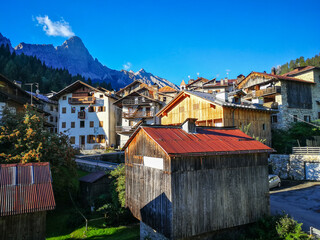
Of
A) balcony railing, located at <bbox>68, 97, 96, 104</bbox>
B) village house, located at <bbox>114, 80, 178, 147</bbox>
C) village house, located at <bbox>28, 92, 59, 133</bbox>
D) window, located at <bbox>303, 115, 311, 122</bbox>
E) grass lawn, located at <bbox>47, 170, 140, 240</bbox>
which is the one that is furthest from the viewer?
village house, located at <bbox>28, 92, 59, 133</bbox>

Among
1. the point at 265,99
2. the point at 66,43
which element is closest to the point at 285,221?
the point at 265,99

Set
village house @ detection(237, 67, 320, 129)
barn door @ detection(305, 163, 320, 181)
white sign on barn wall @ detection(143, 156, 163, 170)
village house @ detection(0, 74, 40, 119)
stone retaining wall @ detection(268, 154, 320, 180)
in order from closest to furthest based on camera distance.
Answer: white sign on barn wall @ detection(143, 156, 163, 170) < barn door @ detection(305, 163, 320, 181) < stone retaining wall @ detection(268, 154, 320, 180) < village house @ detection(0, 74, 40, 119) < village house @ detection(237, 67, 320, 129)

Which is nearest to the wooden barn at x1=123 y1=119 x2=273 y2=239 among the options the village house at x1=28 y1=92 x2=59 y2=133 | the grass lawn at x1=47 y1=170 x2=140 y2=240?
the grass lawn at x1=47 y1=170 x2=140 y2=240

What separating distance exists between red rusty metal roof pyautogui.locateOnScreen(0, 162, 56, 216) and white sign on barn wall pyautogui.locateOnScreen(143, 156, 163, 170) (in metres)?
5.42

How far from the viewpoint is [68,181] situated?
65.5 feet

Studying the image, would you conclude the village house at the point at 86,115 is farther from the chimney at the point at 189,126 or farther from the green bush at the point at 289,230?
the green bush at the point at 289,230

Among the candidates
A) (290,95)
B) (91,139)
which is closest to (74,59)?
(91,139)

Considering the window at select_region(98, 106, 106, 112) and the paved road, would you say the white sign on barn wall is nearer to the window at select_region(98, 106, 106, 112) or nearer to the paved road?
the paved road

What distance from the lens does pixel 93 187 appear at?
2012 cm

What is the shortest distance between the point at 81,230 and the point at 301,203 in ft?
57.3

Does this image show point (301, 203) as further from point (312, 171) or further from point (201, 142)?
point (201, 142)

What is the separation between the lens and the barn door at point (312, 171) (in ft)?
76.7

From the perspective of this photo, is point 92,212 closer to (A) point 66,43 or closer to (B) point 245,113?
(B) point 245,113

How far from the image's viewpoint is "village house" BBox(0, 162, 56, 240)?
10.5 metres
